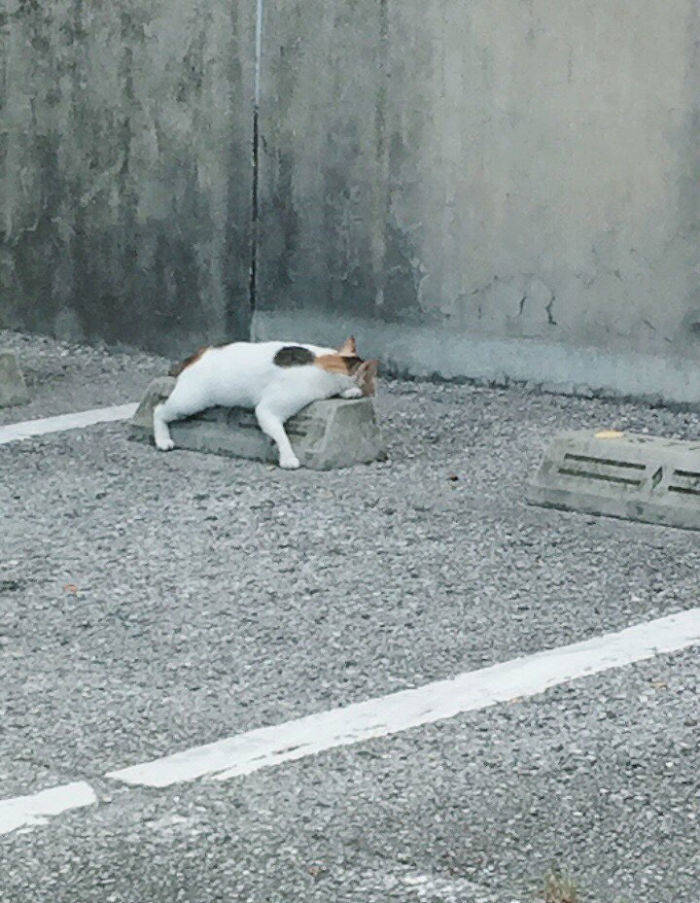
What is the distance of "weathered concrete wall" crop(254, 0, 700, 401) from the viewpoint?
29.8 ft

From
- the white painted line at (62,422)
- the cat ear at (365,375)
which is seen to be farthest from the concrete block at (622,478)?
the white painted line at (62,422)

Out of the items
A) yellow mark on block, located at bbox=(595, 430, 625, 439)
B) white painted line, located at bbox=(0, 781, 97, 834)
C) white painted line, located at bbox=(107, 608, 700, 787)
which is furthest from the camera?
yellow mark on block, located at bbox=(595, 430, 625, 439)

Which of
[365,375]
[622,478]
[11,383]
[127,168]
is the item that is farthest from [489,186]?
[622,478]

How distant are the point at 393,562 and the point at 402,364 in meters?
3.39

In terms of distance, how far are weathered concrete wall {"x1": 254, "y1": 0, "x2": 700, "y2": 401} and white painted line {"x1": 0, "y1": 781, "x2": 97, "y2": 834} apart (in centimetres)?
510

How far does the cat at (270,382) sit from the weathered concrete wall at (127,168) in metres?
2.14

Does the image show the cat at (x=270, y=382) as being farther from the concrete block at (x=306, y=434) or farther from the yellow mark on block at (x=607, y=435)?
the yellow mark on block at (x=607, y=435)

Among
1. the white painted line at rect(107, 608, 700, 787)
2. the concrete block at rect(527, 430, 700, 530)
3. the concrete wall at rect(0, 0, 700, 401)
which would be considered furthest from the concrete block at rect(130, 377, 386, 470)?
the white painted line at rect(107, 608, 700, 787)

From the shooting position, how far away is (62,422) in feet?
30.2

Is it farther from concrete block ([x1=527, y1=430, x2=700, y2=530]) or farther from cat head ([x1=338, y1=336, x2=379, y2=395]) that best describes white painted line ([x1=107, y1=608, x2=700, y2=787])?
cat head ([x1=338, y1=336, x2=379, y2=395])

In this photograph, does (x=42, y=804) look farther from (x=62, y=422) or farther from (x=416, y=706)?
(x=62, y=422)

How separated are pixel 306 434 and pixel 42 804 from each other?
3762 mm

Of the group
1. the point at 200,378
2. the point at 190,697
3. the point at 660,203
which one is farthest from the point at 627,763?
the point at 660,203

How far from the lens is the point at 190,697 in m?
5.32
